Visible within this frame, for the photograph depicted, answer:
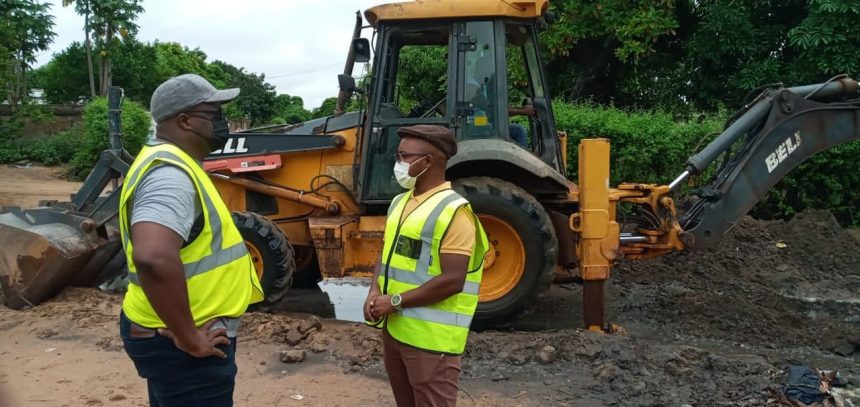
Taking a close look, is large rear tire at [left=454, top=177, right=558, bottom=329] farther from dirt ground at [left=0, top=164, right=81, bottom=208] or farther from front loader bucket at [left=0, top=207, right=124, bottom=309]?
dirt ground at [left=0, top=164, right=81, bottom=208]

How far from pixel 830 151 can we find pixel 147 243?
971cm

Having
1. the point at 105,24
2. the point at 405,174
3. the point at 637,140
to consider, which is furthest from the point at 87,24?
the point at 405,174

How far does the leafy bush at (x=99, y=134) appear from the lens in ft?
63.0

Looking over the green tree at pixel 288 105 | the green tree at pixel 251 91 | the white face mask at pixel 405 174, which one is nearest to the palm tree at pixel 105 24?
the green tree at pixel 251 91

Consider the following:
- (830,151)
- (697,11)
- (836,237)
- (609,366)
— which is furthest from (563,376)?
(697,11)

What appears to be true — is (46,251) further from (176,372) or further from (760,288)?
(760,288)

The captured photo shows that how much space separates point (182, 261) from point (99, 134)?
19138mm

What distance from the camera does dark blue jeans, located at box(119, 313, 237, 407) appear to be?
7.02ft

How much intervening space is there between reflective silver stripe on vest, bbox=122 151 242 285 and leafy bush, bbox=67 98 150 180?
60.1 ft

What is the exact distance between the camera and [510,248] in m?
5.59

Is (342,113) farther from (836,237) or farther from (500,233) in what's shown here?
(836,237)

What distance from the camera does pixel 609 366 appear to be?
447 cm

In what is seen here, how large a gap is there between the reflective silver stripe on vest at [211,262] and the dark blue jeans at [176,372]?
20cm

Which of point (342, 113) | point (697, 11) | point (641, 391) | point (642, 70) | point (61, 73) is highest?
point (61, 73)
